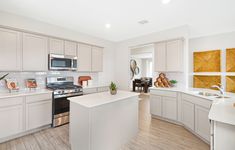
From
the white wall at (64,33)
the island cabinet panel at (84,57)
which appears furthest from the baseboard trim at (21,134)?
the white wall at (64,33)

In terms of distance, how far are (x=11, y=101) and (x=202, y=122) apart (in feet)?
12.6

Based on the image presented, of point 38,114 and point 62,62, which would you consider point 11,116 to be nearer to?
point 38,114

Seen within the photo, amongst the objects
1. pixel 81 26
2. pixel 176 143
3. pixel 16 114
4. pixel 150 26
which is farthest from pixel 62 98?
pixel 150 26

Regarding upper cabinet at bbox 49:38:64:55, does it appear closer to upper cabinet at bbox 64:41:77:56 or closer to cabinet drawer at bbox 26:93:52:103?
upper cabinet at bbox 64:41:77:56

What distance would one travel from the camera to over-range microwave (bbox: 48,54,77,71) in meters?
3.16

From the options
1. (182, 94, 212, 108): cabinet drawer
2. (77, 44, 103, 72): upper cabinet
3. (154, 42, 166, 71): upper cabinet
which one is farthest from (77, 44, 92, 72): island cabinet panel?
(182, 94, 212, 108): cabinet drawer

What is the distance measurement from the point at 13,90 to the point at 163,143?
3460 millimetres

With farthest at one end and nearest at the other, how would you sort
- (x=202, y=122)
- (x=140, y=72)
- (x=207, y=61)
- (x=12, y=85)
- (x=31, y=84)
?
1. (x=140, y=72)
2. (x=207, y=61)
3. (x=31, y=84)
4. (x=12, y=85)
5. (x=202, y=122)

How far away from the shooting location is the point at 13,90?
2760 millimetres

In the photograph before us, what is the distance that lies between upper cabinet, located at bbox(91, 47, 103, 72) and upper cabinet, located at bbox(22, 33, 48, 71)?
1.52 metres

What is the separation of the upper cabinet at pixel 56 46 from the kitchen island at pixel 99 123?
6.13 feet

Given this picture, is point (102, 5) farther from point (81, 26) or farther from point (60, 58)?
point (60, 58)

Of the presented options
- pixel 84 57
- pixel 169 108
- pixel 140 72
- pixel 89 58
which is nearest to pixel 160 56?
pixel 169 108

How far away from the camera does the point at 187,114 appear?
2846 millimetres
